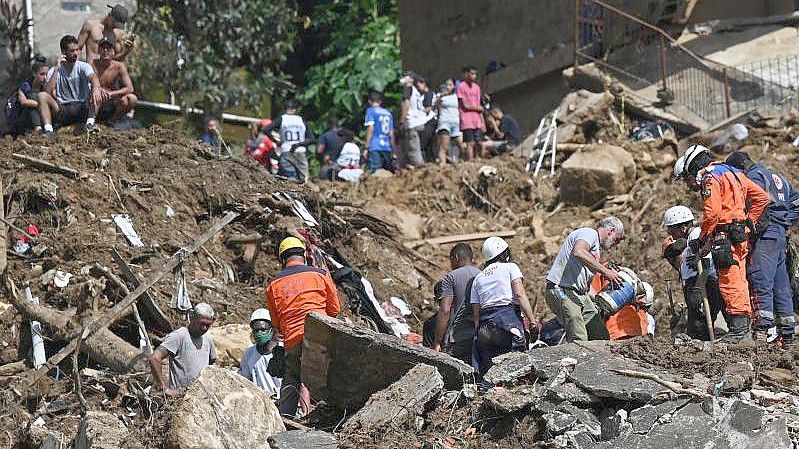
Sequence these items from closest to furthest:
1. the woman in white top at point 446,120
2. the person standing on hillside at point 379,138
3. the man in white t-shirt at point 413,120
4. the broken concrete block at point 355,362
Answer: the broken concrete block at point 355,362 → the woman in white top at point 446,120 → the person standing on hillside at point 379,138 → the man in white t-shirt at point 413,120

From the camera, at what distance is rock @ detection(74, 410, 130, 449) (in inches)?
380

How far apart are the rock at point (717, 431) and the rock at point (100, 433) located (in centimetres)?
328

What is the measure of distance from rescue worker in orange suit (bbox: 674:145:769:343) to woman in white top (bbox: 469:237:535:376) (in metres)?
1.42

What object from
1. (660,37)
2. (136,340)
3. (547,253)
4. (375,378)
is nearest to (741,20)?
(660,37)

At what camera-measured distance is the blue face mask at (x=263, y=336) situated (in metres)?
11.6

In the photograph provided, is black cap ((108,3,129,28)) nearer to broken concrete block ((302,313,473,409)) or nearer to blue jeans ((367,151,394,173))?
blue jeans ((367,151,394,173))

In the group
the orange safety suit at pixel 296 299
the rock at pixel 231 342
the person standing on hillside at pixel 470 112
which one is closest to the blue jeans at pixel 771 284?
the orange safety suit at pixel 296 299

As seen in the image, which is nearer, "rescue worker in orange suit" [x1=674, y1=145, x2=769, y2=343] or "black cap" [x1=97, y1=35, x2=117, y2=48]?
"rescue worker in orange suit" [x1=674, y1=145, x2=769, y2=343]

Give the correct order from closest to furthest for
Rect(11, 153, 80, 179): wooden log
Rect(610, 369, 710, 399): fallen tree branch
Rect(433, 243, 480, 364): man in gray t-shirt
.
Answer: Rect(610, 369, 710, 399): fallen tree branch, Rect(433, 243, 480, 364): man in gray t-shirt, Rect(11, 153, 80, 179): wooden log

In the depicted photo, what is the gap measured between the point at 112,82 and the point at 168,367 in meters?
5.26

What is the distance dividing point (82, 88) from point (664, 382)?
9.18 metres

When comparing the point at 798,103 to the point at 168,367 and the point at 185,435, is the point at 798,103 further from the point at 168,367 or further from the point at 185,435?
the point at 185,435

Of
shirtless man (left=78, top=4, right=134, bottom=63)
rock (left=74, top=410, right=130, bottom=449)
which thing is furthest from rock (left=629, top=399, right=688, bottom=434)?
shirtless man (left=78, top=4, right=134, bottom=63)

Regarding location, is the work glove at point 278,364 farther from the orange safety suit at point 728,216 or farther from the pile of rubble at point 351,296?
the orange safety suit at point 728,216
